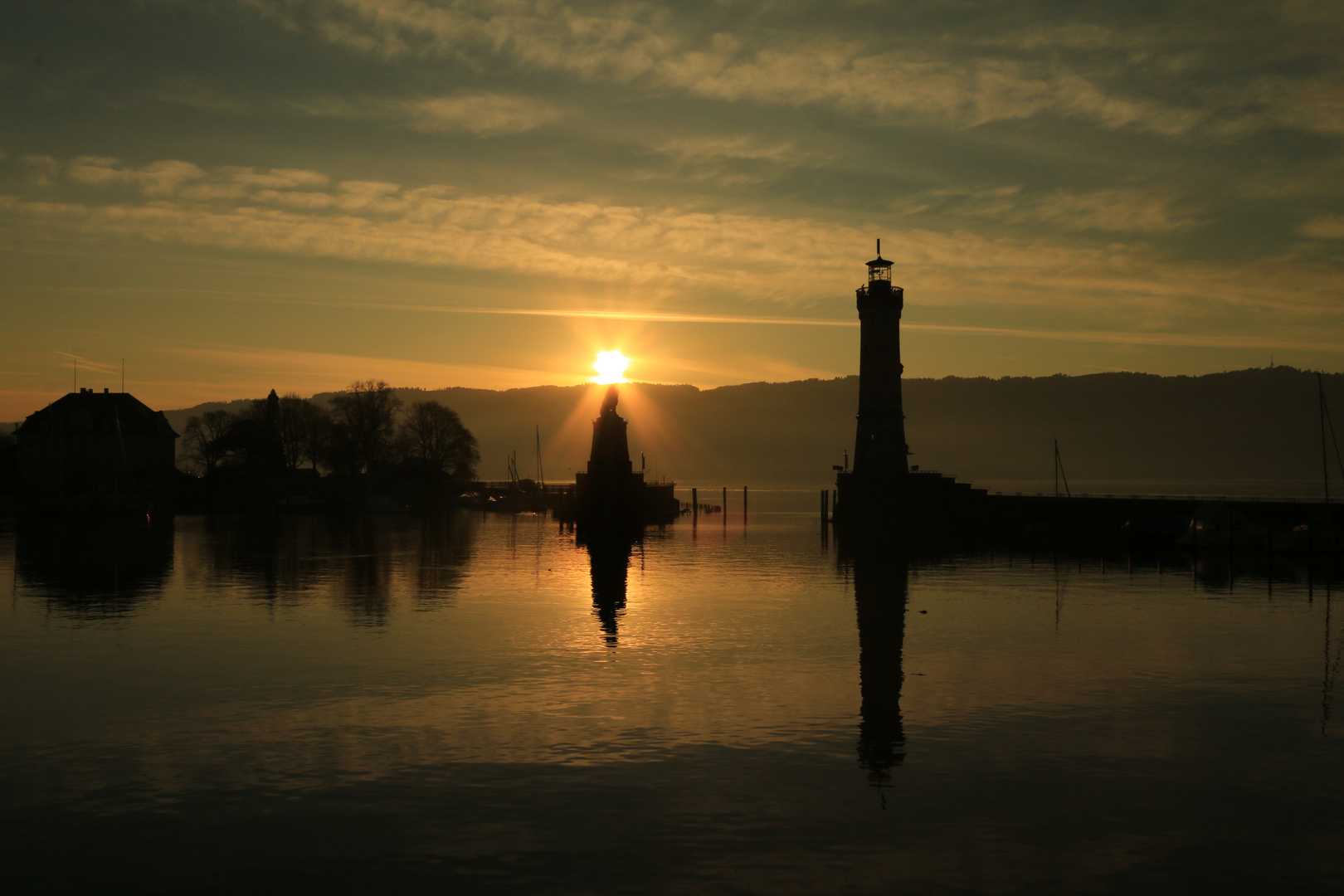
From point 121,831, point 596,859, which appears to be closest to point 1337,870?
point 596,859

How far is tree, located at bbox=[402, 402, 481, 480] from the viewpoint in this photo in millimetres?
147125

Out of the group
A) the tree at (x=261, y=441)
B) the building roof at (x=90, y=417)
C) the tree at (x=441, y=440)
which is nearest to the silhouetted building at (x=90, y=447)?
the building roof at (x=90, y=417)

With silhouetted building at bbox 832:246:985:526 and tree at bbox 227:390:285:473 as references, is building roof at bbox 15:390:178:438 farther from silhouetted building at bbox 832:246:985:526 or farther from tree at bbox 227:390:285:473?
silhouetted building at bbox 832:246:985:526

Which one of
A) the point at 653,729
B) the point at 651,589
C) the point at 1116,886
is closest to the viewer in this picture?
the point at 1116,886

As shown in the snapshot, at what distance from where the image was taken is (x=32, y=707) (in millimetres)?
19109

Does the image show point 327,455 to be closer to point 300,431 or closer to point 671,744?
point 300,431

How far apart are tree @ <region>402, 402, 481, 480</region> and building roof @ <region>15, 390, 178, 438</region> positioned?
1392 inches

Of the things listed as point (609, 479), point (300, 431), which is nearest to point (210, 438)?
point (300, 431)

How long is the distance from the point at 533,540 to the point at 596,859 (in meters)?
62.2

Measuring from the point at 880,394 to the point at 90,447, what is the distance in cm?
9301

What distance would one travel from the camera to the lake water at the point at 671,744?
11.9 meters

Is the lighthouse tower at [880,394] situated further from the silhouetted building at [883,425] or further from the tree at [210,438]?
the tree at [210,438]

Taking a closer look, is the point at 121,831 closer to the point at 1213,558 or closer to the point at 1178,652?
the point at 1178,652

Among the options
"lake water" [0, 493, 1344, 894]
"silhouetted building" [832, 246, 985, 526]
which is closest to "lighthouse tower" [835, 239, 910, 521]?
"silhouetted building" [832, 246, 985, 526]
